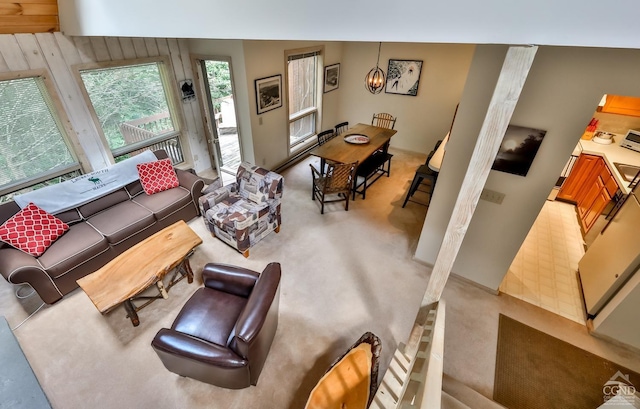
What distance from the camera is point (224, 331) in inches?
79.5

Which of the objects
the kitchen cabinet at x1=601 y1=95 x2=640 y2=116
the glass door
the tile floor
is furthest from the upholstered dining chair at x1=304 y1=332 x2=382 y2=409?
the kitchen cabinet at x1=601 y1=95 x2=640 y2=116

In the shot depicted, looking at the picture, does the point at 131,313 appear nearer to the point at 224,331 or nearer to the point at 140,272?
the point at 140,272

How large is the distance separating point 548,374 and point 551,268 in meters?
1.48

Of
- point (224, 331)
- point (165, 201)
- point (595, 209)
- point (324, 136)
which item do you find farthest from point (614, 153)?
point (165, 201)

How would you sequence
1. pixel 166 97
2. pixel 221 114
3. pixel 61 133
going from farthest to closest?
pixel 221 114 → pixel 166 97 → pixel 61 133

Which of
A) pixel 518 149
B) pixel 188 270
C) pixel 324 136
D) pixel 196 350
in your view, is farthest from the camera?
pixel 324 136

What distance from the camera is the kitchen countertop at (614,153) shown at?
321 centimetres

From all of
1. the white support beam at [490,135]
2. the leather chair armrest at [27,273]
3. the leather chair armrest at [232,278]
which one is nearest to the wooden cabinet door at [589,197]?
the white support beam at [490,135]

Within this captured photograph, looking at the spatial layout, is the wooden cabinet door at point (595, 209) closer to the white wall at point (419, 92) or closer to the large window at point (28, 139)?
the white wall at point (419, 92)

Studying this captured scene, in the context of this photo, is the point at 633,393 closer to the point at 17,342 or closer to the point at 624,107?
the point at 624,107

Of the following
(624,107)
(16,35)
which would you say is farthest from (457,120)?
(16,35)

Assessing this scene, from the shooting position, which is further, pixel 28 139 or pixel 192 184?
pixel 192 184

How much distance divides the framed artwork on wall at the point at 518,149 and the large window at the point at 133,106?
4.59 m

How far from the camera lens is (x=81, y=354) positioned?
225cm
